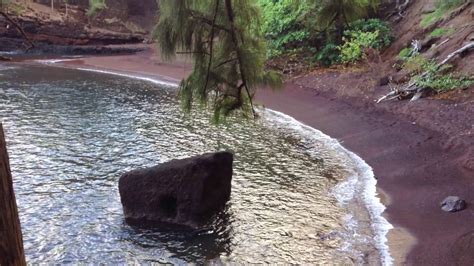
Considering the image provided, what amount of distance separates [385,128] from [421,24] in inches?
297

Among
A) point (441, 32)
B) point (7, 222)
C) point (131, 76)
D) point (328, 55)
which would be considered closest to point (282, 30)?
point (328, 55)

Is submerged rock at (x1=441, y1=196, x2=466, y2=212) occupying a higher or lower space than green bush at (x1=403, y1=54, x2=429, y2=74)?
lower

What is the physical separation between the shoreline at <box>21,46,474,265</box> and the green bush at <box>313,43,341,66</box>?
7.86 feet

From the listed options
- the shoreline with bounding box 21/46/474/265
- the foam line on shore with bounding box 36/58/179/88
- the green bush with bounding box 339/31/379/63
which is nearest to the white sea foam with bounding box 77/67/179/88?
the foam line on shore with bounding box 36/58/179/88

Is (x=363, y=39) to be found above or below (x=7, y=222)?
above

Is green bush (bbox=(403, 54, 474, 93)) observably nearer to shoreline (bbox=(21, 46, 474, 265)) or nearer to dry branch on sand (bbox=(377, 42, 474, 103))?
dry branch on sand (bbox=(377, 42, 474, 103))

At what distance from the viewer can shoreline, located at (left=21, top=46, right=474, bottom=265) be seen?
26.8ft

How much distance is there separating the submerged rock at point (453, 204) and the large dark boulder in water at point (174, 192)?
4038mm

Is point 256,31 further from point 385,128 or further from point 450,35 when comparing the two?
point 450,35

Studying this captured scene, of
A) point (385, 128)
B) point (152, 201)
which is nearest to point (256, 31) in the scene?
point (152, 201)

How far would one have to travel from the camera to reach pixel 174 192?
9.30m

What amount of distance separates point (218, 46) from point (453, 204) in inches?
194

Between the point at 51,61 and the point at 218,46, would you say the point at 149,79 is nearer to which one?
the point at 51,61

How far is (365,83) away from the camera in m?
18.0
